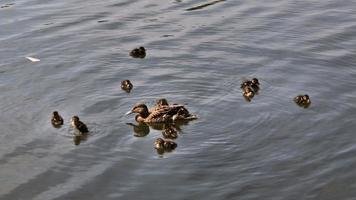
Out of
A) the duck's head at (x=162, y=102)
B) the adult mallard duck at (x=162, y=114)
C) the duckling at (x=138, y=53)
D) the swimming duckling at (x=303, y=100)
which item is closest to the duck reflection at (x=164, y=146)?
the adult mallard duck at (x=162, y=114)

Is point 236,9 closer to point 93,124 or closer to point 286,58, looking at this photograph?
point 286,58

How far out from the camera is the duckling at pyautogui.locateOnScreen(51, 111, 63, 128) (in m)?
11.9

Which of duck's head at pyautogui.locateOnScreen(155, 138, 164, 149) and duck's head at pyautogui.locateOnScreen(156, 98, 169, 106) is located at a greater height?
duck's head at pyautogui.locateOnScreen(156, 98, 169, 106)

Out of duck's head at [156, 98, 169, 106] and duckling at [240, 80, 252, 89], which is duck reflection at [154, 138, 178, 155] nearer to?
duck's head at [156, 98, 169, 106]

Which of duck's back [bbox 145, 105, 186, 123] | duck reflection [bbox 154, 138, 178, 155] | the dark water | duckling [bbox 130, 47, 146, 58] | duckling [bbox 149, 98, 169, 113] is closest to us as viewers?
the dark water

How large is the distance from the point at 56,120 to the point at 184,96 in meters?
2.29

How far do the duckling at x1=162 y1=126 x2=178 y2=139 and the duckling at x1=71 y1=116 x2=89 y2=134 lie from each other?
1.19 m

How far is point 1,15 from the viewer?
713 inches

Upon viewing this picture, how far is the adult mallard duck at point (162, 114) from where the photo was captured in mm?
12016

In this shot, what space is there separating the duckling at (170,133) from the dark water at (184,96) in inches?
6.1

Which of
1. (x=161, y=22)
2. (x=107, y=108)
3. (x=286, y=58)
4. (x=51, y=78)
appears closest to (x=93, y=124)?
(x=107, y=108)

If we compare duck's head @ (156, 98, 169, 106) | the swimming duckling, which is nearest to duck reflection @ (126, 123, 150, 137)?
duck's head @ (156, 98, 169, 106)

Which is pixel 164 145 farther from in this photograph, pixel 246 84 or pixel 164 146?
pixel 246 84

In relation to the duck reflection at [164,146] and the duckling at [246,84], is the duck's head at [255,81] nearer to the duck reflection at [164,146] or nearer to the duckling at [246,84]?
the duckling at [246,84]
